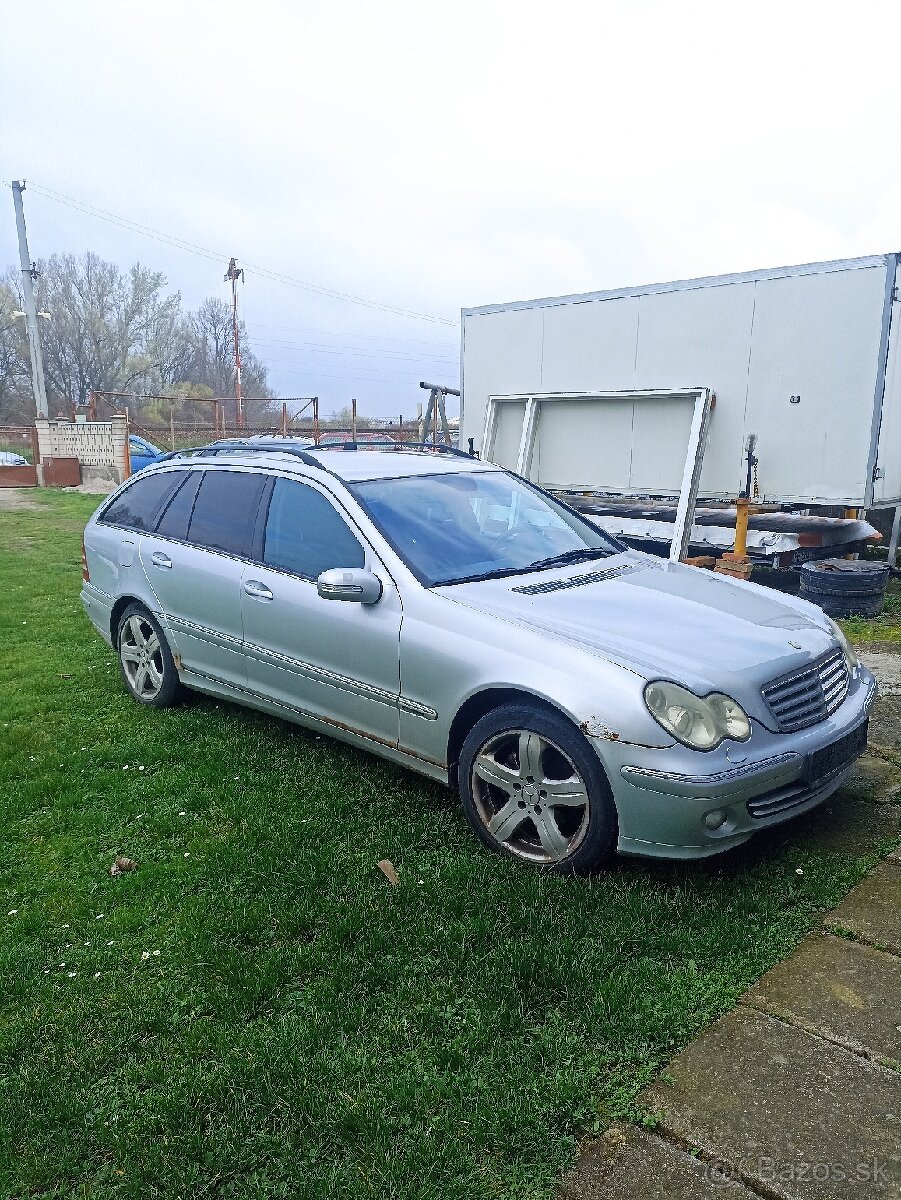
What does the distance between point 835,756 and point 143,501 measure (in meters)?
4.11

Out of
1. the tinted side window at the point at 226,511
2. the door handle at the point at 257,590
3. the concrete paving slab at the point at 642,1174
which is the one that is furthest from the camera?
the tinted side window at the point at 226,511

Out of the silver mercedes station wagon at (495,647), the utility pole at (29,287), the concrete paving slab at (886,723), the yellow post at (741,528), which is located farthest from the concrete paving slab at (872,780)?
the utility pole at (29,287)

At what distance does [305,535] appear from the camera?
4223 millimetres

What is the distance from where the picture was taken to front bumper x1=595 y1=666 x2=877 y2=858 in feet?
9.39

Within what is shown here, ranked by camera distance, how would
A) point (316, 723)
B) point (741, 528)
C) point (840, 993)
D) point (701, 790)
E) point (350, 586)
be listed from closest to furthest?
point (840, 993) < point (701, 790) < point (350, 586) < point (316, 723) < point (741, 528)

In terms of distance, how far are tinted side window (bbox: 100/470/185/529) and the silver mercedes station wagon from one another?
0.03 metres

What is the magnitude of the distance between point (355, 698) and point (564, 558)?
120 centimetres

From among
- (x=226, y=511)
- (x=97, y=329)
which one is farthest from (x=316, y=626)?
(x=97, y=329)

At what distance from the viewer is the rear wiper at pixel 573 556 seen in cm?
405

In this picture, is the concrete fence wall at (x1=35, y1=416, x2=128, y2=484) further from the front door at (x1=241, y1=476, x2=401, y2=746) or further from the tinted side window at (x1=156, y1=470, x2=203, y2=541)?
the front door at (x1=241, y1=476, x2=401, y2=746)

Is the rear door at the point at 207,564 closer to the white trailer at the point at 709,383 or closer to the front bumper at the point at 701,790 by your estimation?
the front bumper at the point at 701,790

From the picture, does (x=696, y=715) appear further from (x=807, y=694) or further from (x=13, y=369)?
(x=13, y=369)

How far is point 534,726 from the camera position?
3.12m

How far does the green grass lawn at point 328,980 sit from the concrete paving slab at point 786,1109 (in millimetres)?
99
